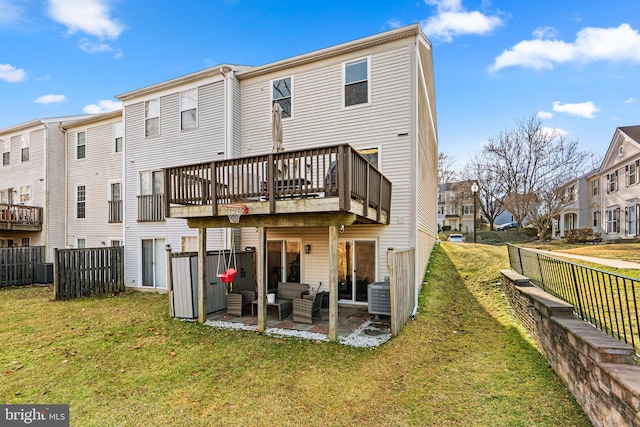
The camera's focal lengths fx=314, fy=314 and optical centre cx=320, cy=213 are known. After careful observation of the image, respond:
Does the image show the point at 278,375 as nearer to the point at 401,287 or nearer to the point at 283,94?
the point at 401,287

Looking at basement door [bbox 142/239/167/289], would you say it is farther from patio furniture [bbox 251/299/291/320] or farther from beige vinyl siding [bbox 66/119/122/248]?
patio furniture [bbox 251/299/291/320]

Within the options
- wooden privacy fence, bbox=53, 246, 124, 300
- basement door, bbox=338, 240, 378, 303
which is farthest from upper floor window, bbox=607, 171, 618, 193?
wooden privacy fence, bbox=53, 246, 124, 300

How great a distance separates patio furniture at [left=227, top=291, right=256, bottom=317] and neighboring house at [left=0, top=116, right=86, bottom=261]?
12975 millimetres

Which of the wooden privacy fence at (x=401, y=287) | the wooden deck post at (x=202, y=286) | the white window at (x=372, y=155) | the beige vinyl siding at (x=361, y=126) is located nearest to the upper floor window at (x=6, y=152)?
the beige vinyl siding at (x=361, y=126)

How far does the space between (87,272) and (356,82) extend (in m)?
11.5

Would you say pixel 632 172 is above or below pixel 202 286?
above

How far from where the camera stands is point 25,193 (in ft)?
55.1

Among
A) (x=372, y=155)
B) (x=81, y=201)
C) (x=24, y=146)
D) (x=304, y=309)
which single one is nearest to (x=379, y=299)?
(x=304, y=309)

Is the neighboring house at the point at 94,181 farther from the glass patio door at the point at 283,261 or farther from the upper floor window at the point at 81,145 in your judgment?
the glass patio door at the point at 283,261

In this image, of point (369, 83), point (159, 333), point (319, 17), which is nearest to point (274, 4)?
point (319, 17)

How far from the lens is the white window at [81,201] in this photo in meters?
15.3

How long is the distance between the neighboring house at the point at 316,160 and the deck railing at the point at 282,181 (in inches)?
1.1

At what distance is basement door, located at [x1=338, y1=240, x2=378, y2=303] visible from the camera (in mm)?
9078

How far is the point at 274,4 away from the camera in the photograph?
44.0 feet
